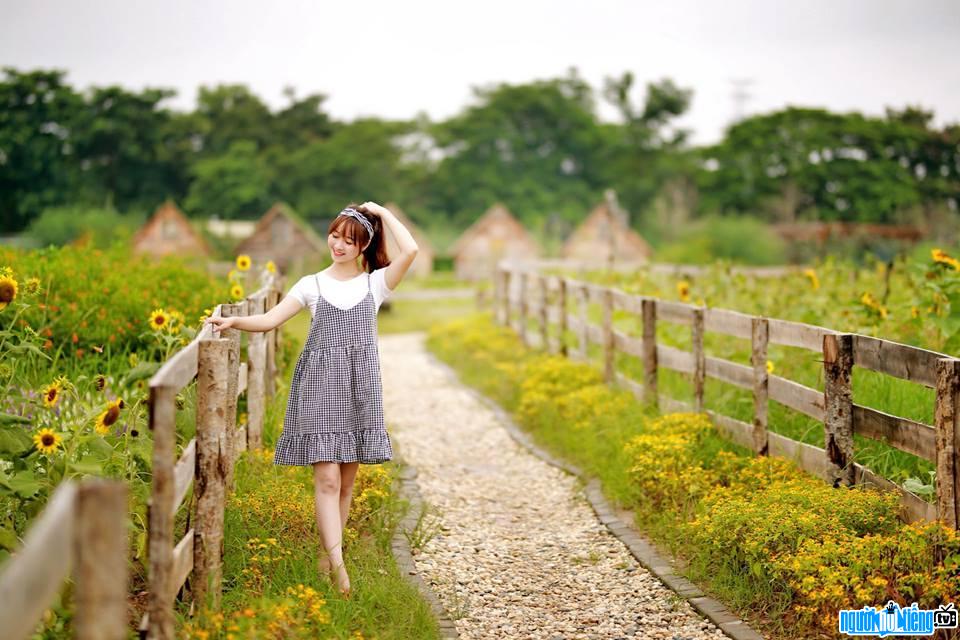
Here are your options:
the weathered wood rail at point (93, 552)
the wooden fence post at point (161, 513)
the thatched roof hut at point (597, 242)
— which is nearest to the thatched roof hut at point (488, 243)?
the thatched roof hut at point (597, 242)

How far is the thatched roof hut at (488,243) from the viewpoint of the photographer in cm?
4972

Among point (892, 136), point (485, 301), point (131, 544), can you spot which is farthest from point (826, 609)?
point (892, 136)

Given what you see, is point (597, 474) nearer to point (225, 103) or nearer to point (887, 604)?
point (887, 604)

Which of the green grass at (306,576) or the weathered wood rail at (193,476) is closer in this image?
the weathered wood rail at (193,476)

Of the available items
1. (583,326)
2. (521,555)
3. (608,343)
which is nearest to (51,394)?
(521,555)

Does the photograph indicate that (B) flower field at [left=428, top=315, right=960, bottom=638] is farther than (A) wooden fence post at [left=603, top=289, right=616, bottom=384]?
No

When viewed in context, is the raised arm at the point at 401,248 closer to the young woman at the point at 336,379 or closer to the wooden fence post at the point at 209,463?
the young woman at the point at 336,379

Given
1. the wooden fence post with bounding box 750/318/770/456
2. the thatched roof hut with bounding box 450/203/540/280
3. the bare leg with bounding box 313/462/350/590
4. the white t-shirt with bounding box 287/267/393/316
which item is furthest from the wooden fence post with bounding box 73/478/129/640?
the thatched roof hut with bounding box 450/203/540/280

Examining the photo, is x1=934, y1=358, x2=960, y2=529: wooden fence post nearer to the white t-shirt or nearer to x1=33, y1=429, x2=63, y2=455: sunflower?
the white t-shirt

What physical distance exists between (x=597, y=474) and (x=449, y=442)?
1944 millimetres

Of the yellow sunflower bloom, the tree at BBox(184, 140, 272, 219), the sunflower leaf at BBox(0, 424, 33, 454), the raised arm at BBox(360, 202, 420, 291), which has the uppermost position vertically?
the tree at BBox(184, 140, 272, 219)

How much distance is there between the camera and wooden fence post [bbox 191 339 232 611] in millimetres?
3863

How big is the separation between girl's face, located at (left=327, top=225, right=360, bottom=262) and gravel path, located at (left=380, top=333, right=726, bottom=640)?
5.76 feet

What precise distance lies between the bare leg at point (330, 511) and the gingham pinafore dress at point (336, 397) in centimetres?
7
